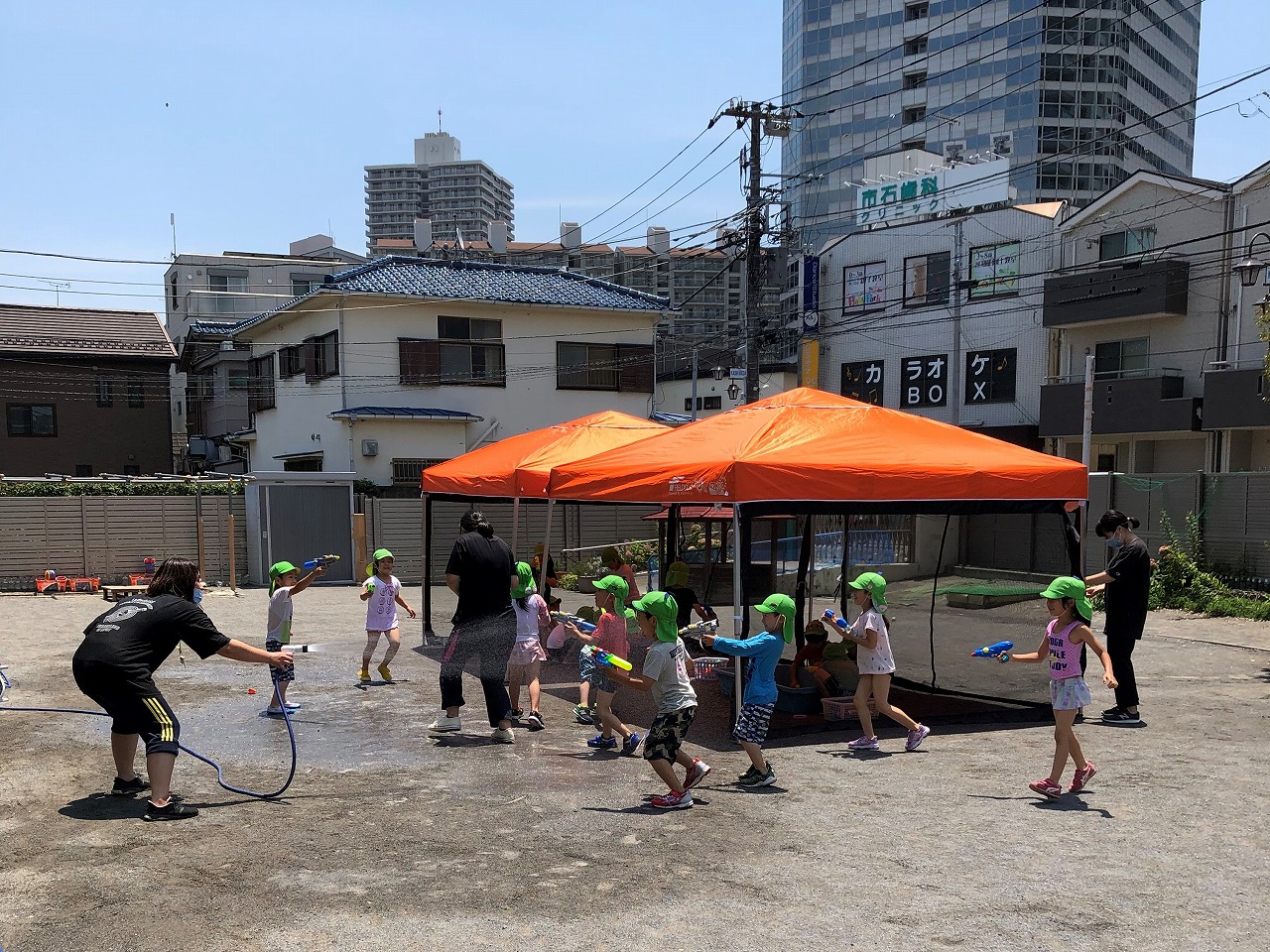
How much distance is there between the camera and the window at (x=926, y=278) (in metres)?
33.5

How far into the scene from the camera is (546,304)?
2972 cm

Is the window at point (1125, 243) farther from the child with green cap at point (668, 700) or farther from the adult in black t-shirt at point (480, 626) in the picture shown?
the child with green cap at point (668, 700)

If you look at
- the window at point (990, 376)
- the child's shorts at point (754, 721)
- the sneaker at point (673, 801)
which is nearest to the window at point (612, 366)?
the window at point (990, 376)

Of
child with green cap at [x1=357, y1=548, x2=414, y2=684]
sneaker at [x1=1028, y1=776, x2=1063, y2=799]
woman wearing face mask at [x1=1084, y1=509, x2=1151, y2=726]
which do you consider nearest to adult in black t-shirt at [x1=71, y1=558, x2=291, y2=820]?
child with green cap at [x1=357, y1=548, x2=414, y2=684]

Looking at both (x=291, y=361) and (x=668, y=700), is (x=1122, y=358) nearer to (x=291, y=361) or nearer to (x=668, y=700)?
(x=291, y=361)

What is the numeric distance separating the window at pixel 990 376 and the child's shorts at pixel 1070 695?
89.2 feet

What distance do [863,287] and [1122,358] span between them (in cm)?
904

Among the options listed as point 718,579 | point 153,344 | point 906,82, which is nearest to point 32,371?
point 153,344

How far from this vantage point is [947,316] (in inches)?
1320

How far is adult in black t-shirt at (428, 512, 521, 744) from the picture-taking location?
329 inches

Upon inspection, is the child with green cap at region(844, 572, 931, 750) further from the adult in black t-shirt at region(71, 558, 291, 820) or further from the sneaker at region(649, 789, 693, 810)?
the adult in black t-shirt at region(71, 558, 291, 820)

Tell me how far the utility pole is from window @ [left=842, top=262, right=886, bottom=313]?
11.3 m

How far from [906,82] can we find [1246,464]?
175ft

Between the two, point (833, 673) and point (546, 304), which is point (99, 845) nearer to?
point (833, 673)
